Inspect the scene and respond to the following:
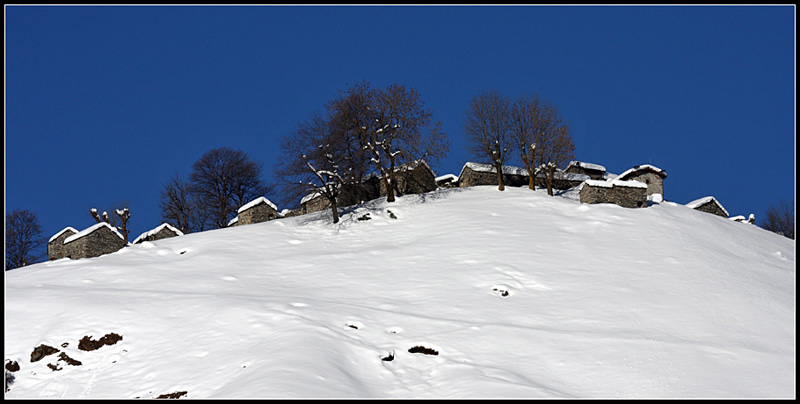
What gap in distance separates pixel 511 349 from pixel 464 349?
1292 millimetres

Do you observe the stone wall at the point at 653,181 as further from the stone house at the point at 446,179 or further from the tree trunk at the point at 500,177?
the stone house at the point at 446,179

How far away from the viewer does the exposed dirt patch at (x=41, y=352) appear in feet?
56.4

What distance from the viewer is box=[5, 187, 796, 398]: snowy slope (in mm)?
15031

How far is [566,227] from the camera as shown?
30.8 m

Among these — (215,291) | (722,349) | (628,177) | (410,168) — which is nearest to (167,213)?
(410,168)

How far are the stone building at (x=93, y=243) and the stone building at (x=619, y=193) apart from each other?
25886 mm

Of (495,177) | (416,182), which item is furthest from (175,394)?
(495,177)

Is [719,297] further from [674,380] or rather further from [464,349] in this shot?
[464,349]

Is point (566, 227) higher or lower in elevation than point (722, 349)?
higher

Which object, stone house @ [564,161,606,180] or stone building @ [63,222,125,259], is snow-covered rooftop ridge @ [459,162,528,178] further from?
stone building @ [63,222,125,259]

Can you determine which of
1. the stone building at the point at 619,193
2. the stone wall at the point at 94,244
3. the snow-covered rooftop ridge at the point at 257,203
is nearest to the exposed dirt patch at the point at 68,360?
the stone wall at the point at 94,244

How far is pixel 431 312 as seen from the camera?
20.4 metres

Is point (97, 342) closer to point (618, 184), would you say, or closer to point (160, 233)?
point (160, 233)

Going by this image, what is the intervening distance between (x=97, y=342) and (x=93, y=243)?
13.6 metres
